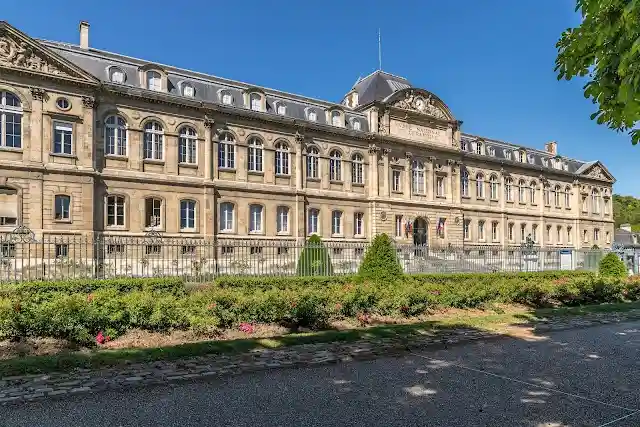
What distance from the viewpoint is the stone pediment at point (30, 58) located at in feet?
72.5

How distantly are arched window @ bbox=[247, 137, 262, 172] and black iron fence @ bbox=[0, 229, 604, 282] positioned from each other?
476 cm

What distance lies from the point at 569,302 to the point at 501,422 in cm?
1314

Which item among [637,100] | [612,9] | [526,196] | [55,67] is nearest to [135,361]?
[637,100]

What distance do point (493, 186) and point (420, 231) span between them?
1085cm

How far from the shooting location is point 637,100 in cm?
462

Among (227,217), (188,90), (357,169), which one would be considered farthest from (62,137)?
(357,169)

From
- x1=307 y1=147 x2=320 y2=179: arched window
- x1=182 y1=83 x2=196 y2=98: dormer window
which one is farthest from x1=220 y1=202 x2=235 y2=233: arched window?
x1=182 y1=83 x2=196 y2=98: dormer window

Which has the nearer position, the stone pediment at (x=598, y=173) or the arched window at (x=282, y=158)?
the arched window at (x=282, y=158)

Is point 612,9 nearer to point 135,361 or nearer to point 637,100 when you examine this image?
point 637,100

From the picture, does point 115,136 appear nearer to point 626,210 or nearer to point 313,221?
point 313,221

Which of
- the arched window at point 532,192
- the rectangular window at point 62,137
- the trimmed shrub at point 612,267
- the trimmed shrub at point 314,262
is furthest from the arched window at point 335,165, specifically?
the arched window at point 532,192

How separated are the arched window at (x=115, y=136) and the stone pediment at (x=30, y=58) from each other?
7.82 feet

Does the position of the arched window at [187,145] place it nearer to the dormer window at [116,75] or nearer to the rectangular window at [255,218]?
the dormer window at [116,75]

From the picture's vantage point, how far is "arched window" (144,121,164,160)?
2634 cm
